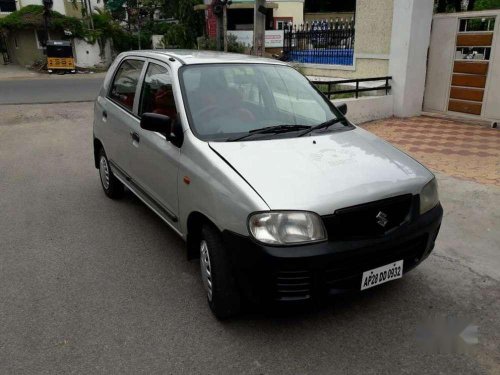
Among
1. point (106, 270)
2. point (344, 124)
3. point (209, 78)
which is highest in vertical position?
point (209, 78)

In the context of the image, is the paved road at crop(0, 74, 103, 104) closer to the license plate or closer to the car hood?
the car hood

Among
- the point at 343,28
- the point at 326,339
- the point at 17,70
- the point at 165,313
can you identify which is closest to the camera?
the point at 326,339

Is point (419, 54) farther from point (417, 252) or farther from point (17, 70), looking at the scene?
point (17, 70)

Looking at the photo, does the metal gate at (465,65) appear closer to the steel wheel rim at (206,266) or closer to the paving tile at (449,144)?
the paving tile at (449,144)

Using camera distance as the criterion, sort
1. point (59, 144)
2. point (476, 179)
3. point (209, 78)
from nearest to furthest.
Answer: point (209, 78) < point (476, 179) < point (59, 144)

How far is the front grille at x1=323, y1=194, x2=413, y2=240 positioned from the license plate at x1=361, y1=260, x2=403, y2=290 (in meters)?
0.24

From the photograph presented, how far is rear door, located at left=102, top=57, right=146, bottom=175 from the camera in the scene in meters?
4.38

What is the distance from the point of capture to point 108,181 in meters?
5.41

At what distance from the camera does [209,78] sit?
380cm

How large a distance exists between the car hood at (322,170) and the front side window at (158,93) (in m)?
0.76

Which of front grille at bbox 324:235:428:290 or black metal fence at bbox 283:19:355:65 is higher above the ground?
black metal fence at bbox 283:19:355:65

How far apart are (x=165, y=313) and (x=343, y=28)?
9440 mm

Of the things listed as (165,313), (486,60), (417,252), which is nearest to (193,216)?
(165,313)

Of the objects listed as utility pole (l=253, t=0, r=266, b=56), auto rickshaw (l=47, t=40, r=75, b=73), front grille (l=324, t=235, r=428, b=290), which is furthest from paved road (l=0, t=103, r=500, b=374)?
auto rickshaw (l=47, t=40, r=75, b=73)
